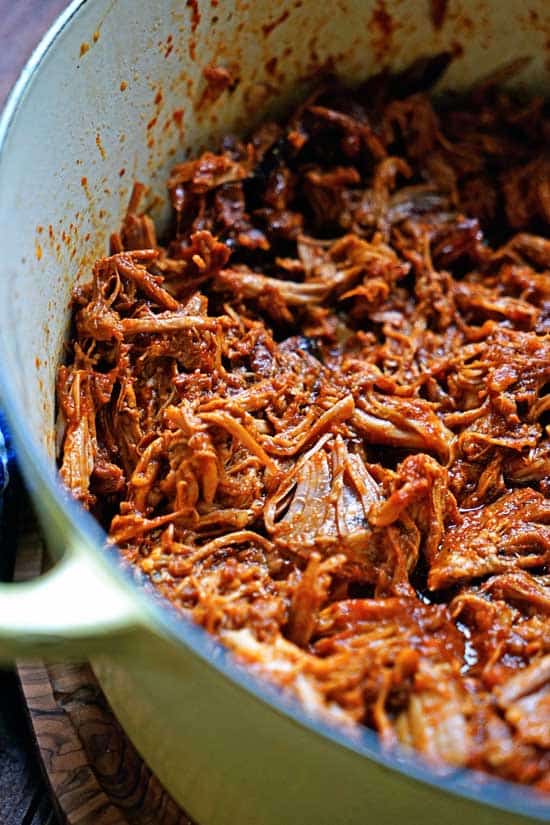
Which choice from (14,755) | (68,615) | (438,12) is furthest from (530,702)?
(438,12)

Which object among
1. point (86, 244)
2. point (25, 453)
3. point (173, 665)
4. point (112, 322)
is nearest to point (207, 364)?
point (112, 322)

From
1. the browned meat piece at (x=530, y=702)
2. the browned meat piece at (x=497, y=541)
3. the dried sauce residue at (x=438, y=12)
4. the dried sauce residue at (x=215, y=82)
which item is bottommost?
the browned meat piece at (x=497, y=541)

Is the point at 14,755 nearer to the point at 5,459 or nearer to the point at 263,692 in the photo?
the point at 5,459

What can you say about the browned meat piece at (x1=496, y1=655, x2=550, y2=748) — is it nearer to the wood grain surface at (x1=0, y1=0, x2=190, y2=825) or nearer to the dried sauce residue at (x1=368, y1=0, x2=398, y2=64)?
the wood grain surface at (x1=0, y1=0, x2=190, y2=825)

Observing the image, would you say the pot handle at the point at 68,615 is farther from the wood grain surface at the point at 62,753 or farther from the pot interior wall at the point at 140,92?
the wood grain surface at the point at 62,753

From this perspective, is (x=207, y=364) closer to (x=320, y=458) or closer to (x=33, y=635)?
(x=320, y=458)

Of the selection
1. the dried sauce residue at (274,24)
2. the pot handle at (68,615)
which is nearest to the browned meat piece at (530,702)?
the pot handle at (68,615)
